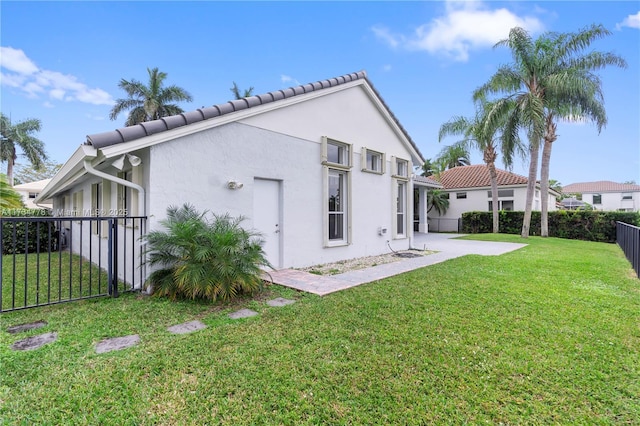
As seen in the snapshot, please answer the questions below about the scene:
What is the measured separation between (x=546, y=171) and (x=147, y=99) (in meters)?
32.5

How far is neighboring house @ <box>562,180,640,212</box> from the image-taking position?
154ft

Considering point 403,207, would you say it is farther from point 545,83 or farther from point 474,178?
point 474,178

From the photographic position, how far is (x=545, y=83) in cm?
1623

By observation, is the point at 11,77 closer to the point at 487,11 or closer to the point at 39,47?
the point at 39,47

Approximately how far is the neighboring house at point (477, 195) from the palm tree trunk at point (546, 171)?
537 centimetres

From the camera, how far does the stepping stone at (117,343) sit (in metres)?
3.48

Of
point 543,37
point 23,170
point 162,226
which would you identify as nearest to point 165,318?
point 162,226

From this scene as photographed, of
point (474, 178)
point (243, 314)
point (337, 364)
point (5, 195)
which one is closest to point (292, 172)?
point (243, 314)

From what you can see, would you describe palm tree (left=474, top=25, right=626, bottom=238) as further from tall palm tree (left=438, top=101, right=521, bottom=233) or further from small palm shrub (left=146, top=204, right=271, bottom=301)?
small palm shrub (left=146, top=204, right=271, bottom=301)

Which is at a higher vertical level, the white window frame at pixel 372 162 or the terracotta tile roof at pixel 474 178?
the terracotta tile roof at pixel 474 178

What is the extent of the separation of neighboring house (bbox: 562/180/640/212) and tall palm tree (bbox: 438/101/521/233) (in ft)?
137

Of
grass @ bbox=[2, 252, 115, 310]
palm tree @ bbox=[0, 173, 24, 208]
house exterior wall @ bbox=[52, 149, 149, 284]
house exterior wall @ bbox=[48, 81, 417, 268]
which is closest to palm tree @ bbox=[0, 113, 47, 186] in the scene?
house exterior wall @ bbox=[52, 149, 149, 284]

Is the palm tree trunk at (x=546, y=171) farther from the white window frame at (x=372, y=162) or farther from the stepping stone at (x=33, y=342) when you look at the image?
the stepping stone at (x=33, y=342)

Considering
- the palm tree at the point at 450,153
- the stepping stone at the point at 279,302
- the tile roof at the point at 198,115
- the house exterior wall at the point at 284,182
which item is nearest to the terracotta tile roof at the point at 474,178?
the palm tree at the point at 450,153
